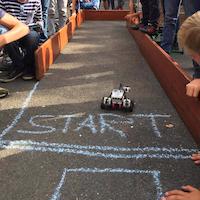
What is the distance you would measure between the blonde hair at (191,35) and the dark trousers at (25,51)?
7.70ft

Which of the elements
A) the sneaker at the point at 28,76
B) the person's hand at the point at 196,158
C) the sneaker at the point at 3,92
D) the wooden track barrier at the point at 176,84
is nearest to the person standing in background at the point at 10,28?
the sneaker at the point at 3,92

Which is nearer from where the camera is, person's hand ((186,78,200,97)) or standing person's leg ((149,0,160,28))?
person's hand ((186,78,200,97))

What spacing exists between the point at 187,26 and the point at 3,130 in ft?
→ 5.04

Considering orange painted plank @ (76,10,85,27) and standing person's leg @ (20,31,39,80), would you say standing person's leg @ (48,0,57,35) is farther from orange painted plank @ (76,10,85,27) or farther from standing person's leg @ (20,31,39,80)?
standing person's leg @ (20,31,39,80)

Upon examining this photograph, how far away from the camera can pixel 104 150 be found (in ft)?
8.79

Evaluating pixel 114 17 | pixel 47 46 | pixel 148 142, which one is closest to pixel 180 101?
pixel 148 142

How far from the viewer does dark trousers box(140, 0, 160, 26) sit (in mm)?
5605

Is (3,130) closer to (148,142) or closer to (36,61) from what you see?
(148,142)

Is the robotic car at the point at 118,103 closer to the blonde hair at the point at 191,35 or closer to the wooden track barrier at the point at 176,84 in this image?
the wooden track barrier at the point at 176,84

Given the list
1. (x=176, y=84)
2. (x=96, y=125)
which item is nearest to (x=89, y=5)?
(x=176, y=84)

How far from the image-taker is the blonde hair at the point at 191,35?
2100 millimetres

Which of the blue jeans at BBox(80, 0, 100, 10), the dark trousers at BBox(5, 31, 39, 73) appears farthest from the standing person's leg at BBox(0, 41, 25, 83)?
the blue jeans at BBox(80, 0, 100, 10)

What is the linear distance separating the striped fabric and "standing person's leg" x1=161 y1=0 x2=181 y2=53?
56.5 inches

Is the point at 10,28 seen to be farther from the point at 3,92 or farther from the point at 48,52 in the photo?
the point at 48,52
